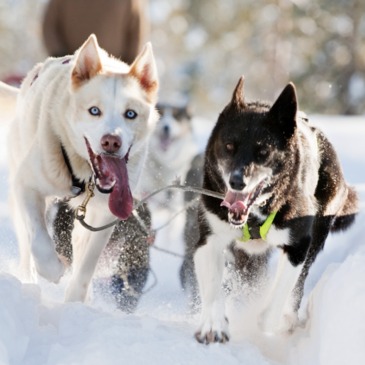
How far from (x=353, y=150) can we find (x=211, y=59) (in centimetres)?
2374

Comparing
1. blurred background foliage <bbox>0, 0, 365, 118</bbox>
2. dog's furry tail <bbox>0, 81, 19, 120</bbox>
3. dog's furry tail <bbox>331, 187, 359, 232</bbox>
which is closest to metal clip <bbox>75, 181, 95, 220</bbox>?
dog's furry tail <bbox>0, 81, 19, 120</bbox>

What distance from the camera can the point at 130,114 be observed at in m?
3.52

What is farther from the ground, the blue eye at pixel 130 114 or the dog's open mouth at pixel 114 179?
the blue eye at pixel 130 114

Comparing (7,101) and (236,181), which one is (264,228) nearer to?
(236,181)

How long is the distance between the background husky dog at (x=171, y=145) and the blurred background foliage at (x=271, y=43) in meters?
11.8

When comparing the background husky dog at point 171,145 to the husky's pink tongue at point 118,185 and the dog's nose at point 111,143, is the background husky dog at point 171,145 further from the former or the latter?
→ the dog's nose at point 111,143

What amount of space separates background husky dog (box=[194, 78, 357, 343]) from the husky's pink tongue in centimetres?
33

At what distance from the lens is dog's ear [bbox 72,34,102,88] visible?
349 centimetres

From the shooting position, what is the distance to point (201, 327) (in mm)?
3104

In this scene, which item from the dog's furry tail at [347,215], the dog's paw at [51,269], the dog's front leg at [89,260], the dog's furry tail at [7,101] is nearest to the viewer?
the dog's paw at [51,269]

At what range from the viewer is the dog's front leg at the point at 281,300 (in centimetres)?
337

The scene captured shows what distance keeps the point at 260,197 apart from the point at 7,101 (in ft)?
6.13

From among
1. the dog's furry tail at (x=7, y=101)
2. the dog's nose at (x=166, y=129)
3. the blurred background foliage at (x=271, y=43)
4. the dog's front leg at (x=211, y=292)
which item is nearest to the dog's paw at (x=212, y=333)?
the dog's front leg at (x=211, y=292)

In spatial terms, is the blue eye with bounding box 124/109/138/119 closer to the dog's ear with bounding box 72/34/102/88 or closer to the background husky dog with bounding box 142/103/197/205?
the dog's ear with bounding box 72/34/102/88
